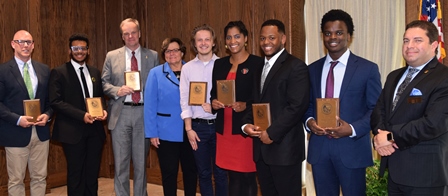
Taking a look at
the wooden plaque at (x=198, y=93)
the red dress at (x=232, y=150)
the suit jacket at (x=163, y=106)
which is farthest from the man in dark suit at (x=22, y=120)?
the red dress at (x=232, y=150)

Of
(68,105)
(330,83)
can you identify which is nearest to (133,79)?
(68,105)

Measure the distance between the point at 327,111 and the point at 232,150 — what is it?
89 centimetres

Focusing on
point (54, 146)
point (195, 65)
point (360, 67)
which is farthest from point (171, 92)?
point (54, 146)

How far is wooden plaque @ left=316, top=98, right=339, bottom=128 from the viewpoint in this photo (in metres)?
2.83

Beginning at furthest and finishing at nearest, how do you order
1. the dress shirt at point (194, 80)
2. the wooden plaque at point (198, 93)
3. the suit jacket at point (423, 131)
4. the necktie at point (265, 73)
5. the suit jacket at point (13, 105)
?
the suit jacket at point (13, 105), the dress shirt at point (194, 80), the wooden plaque at point (198, 93), the necktie at point (265, 73), the suit jacket at point (423, 131)

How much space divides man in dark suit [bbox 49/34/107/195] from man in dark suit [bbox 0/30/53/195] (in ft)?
0.51

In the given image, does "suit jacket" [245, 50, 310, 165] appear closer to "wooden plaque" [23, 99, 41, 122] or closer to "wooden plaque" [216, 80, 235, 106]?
"wooden plaque" [216, 80, 235, 106]

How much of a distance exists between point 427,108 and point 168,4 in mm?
3965

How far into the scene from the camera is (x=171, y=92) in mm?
4062

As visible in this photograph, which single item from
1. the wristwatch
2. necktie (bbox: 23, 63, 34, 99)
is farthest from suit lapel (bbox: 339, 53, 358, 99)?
necktie (bbox: 23, 63, 34, 99)

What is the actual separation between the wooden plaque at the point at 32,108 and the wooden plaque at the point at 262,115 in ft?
6.90

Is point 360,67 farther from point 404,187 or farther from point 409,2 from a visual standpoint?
point 409,2

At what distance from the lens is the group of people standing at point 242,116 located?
2559 mm

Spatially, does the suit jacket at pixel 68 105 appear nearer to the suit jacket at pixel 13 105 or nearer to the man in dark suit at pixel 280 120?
the suit jacket at pixel 13 105
